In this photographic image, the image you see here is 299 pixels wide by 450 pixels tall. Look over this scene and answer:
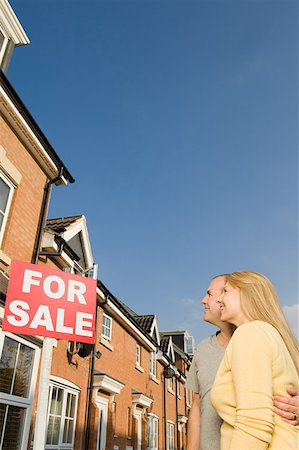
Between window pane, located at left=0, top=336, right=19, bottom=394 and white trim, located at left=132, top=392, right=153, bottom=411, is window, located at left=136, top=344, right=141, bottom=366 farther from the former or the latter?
window pane, located at left=0, top=336, right=19, bottom=394

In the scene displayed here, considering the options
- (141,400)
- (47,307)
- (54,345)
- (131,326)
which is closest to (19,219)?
(54,345)

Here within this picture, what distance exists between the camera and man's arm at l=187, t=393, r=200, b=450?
6.79 feet

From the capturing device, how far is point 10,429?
20.0ft

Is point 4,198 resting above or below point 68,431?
above

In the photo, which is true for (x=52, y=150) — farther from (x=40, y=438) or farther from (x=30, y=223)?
(x=40, y=438)

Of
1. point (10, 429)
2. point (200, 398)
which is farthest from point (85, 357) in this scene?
Answer: point (200, 398)

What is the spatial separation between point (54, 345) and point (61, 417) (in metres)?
2.48

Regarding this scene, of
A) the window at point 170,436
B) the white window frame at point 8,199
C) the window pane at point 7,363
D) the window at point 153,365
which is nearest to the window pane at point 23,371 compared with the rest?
the window pane at point 7,363

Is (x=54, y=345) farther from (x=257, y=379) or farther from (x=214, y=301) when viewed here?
(x=257, y=379)

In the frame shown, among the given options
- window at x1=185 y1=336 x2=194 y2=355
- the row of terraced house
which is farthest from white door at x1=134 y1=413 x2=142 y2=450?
window at x1=185 y1=336 x2=194 y2=355

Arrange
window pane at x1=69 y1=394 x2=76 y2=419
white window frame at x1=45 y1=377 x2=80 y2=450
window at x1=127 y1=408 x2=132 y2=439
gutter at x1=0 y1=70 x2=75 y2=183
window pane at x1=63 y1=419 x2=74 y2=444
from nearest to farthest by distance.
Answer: gutter at x1=0 y1=70 x2=75 y2=183, white window frame at x1=45 y1=377 x2=80 y2=450, window pane at x1=63 y1=419 x2=74 y2=444, window pane at x1=69 y1=394 x2=76 y2=419, window at x1=127 y1=408 x2=132 y2=439

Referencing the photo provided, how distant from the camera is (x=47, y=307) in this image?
4.61 m

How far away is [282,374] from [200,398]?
97 centimetres

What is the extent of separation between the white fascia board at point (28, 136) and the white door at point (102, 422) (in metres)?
7.72
